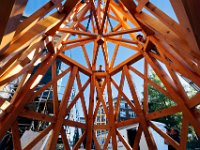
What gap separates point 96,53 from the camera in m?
6.94

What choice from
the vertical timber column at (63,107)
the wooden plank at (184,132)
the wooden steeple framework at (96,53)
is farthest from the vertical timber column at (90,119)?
the wooden plank at (184,132)

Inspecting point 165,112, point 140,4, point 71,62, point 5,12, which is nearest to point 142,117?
point 165,112

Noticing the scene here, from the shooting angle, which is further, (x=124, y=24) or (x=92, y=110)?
(x=92, y=110)

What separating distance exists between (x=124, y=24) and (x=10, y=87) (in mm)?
6040

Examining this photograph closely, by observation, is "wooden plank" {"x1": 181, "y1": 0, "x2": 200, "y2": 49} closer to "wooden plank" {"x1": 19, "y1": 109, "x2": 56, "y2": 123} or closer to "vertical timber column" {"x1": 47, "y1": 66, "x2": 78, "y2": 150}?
"wooden plank" {"x1": 19, "y1": 109, "x2": 56, "y2": 123}

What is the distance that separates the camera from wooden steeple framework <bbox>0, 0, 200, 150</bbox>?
2.73m

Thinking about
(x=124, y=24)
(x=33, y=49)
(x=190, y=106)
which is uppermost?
(x=124, y=24)

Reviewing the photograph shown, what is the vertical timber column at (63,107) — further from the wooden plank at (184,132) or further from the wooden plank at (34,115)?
the wooden plank at (184,132)

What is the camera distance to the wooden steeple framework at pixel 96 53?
2732 mm

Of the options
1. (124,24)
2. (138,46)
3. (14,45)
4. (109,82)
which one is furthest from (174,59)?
(14,45)

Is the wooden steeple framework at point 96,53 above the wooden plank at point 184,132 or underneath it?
above

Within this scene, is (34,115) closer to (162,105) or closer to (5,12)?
(5,12)

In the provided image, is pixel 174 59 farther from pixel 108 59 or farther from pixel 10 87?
pixel 10 87

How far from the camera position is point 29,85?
531 cm
